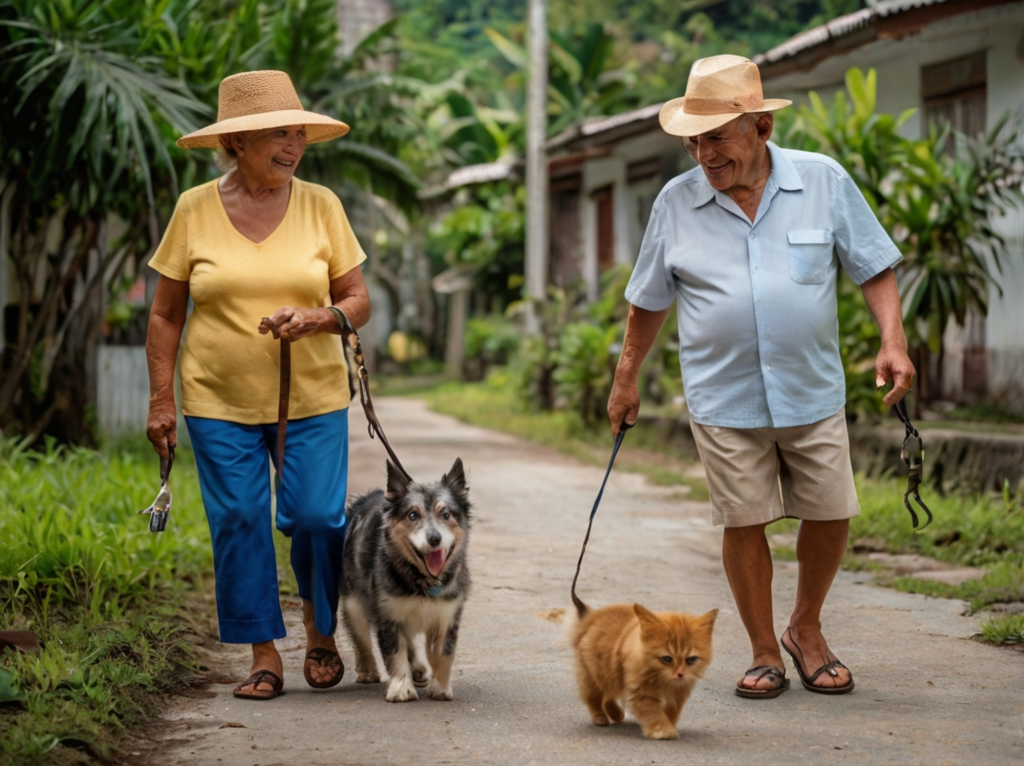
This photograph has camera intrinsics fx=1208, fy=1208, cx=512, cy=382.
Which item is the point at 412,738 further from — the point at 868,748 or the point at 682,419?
Result: the point at 682,419

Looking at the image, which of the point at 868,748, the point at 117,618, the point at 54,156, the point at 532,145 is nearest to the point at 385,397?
the point at 532,145

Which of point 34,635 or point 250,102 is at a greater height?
point 250,102

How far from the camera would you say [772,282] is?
417 centimetres

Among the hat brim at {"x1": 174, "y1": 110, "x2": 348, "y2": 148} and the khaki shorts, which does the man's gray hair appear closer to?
the khaki shorts

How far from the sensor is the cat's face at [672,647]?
3596 mm

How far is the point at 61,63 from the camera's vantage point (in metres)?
7.67

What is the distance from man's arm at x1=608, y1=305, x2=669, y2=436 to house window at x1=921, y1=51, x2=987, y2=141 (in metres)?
8.03

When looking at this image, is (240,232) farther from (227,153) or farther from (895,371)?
(895,371)

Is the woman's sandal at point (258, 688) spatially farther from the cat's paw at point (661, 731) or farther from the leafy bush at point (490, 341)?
the leafy bush at point (490, 341)

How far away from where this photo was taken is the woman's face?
4254 millimetres

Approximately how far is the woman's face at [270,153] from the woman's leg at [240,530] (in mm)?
892

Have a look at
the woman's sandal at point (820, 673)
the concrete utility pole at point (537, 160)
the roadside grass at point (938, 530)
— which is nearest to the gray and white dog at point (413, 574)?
the woman's sandal at point (820, 673)

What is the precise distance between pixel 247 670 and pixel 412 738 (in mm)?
1396

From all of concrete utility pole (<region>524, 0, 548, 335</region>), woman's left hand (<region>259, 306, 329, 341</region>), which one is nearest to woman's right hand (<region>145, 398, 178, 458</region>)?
woman's left hand (<region>259, 306, 329, 341</region>)
